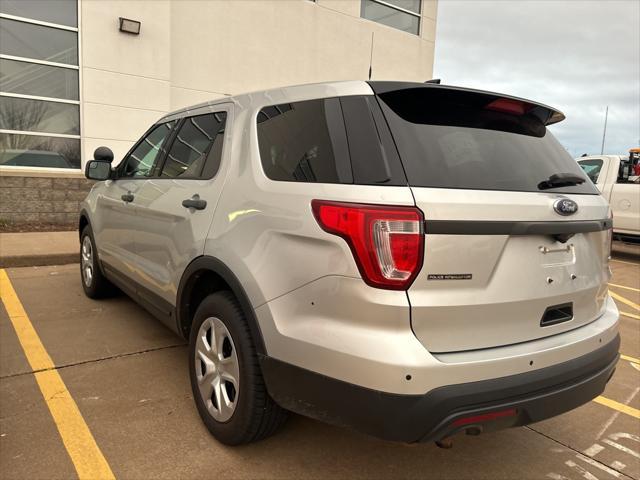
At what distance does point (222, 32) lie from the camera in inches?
397

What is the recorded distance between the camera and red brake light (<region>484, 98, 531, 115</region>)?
230 cm

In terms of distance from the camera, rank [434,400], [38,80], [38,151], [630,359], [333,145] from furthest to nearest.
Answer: [38,151] < [38,80] < [630,359] < [333,145] < [434,400]

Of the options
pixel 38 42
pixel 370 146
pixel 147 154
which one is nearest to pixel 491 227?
pixel 370 146

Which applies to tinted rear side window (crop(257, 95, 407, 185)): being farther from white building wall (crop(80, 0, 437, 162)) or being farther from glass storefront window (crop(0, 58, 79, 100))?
glass storefront window (crop(0, 58, 79, 100))

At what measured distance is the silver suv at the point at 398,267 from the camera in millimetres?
1819

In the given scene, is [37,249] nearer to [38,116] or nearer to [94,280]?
[94,280]

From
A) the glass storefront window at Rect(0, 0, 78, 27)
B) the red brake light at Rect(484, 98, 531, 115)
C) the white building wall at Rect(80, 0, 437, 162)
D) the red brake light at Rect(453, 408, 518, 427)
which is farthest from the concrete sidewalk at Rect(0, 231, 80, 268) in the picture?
the red brake light at Rect(453, 408, 518, 427)

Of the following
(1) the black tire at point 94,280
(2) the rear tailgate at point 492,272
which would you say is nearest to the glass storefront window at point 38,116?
(1) the black tire at point 94,280

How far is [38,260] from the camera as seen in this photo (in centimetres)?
657

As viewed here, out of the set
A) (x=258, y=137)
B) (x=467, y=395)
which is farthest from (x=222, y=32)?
(x=467, y=395)

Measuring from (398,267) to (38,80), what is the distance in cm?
908

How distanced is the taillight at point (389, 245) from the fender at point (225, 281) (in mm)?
645

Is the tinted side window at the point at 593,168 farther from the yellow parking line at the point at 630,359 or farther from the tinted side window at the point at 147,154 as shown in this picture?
the tinted side window at the point at 147,154

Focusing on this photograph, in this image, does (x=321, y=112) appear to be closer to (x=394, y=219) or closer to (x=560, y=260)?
(x=394, y=219)
